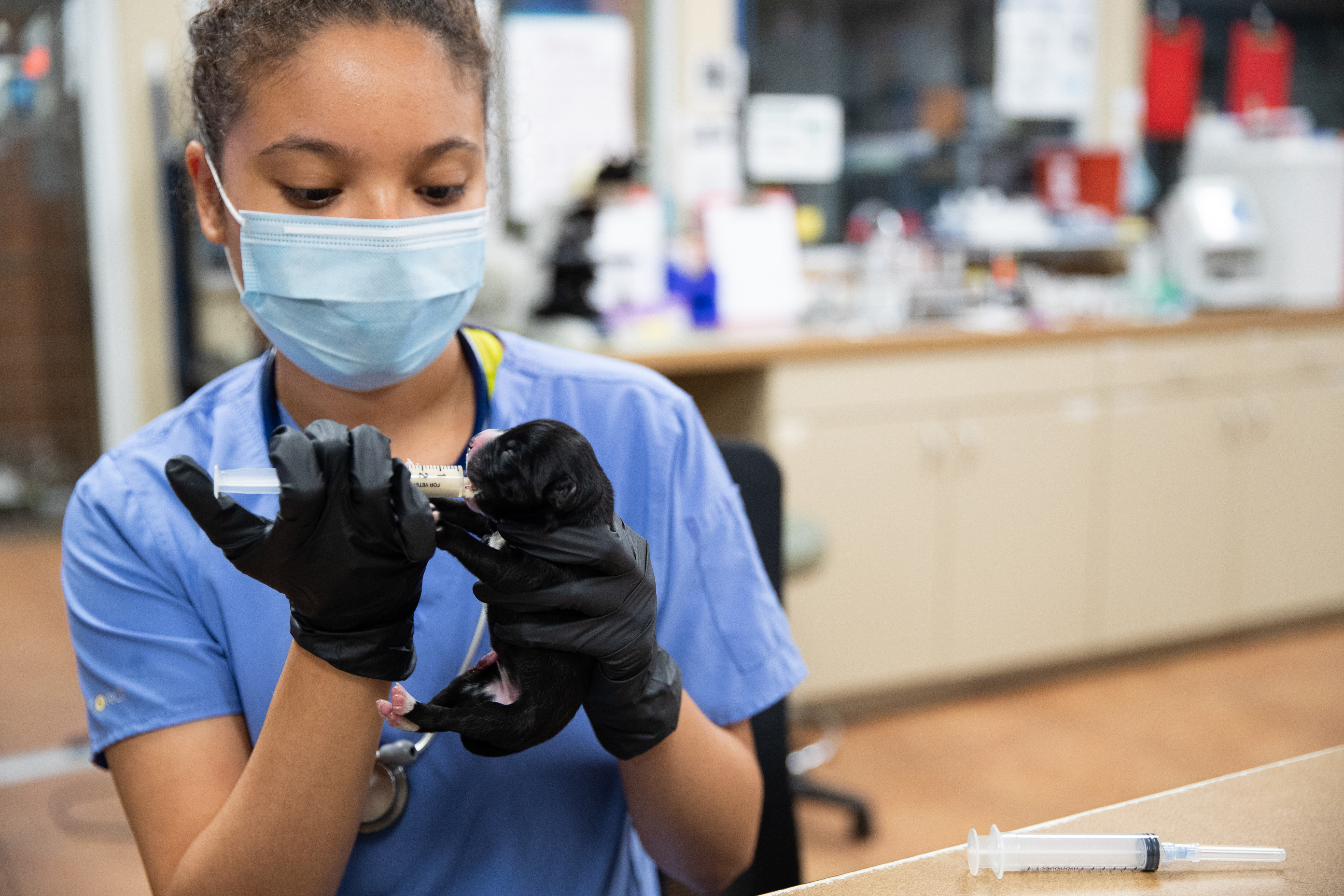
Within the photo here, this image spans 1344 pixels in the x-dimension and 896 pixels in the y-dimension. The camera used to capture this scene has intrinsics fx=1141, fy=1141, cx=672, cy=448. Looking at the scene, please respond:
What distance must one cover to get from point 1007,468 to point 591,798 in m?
2.10

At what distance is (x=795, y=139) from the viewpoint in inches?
131

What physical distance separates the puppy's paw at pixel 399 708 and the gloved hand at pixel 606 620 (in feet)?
0.21

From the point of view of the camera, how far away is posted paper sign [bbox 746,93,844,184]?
3.28 m

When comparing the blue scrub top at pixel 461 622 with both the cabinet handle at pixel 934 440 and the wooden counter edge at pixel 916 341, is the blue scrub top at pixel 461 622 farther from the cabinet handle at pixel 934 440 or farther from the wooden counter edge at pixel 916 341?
the cabinet handle at pixel 934 440

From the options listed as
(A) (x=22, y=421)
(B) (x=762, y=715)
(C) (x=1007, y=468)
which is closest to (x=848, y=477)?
(C) (x=1007, y=468)

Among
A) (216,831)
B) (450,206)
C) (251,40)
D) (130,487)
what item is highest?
(251,40)

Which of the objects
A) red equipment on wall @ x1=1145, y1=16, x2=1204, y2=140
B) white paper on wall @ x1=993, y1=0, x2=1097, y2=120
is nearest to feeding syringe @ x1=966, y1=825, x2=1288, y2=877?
white paper on wall @ x1=993, y1=0, x2=1097, y2=120

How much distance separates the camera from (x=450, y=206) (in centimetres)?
89

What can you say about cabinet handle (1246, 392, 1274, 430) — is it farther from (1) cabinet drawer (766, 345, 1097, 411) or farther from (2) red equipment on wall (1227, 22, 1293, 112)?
(2) red equipment on wall (1227, 22, 1293, 112)

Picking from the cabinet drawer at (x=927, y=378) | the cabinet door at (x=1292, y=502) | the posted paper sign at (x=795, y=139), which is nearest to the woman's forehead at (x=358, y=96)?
the cabinet drawer at (x=927, y=378)

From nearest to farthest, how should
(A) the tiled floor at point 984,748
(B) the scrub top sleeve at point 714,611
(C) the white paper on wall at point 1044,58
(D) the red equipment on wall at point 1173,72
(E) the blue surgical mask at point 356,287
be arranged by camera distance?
(E) the blue surgical mask at point 356,287
(B) the scrub top sleeve at point 714,611
(A) the tiled floor at point 984,748
(C) the white paper on wall at point 1044,58
(D) the red equipment on wall at point 1173,72

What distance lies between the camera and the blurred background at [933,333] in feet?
8.36

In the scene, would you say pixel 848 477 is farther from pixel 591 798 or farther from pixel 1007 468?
pixel 591 798

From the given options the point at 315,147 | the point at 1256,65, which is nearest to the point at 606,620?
the point at 315,147
